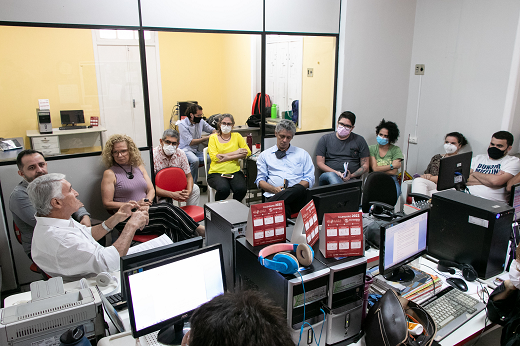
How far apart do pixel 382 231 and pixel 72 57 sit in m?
2.91

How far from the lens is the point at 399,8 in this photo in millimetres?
4809

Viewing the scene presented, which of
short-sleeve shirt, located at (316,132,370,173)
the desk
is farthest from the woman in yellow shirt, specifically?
the desk

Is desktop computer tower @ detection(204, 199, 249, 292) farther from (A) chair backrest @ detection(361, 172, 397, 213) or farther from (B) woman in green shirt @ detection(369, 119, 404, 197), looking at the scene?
(B) woman in green shirt @ detection(369, 119, 404, 197)

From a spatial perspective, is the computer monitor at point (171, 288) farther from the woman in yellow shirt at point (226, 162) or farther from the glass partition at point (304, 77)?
the glass partition at point (304, 77)

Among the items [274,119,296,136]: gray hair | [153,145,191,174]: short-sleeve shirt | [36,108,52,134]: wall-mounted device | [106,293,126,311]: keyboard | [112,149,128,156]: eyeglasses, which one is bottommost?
[106,293,126,311]: keyboard

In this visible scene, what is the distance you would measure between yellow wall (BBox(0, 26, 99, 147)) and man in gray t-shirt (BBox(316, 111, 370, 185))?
2.64m

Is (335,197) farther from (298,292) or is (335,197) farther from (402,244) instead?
(298,292)

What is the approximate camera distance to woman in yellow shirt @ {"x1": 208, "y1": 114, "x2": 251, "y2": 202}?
4219 millimetres

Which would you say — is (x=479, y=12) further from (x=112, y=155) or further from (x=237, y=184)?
(x=112, y=155)

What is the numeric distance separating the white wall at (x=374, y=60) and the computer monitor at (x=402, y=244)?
9.19ft

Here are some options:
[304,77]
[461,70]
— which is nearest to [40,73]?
[304,77]

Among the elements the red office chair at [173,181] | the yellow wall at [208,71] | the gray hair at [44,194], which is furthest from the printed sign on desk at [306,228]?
the yellow wall at [208,71]

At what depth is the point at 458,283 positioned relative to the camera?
2.12 meters

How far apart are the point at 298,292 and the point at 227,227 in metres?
0.59
